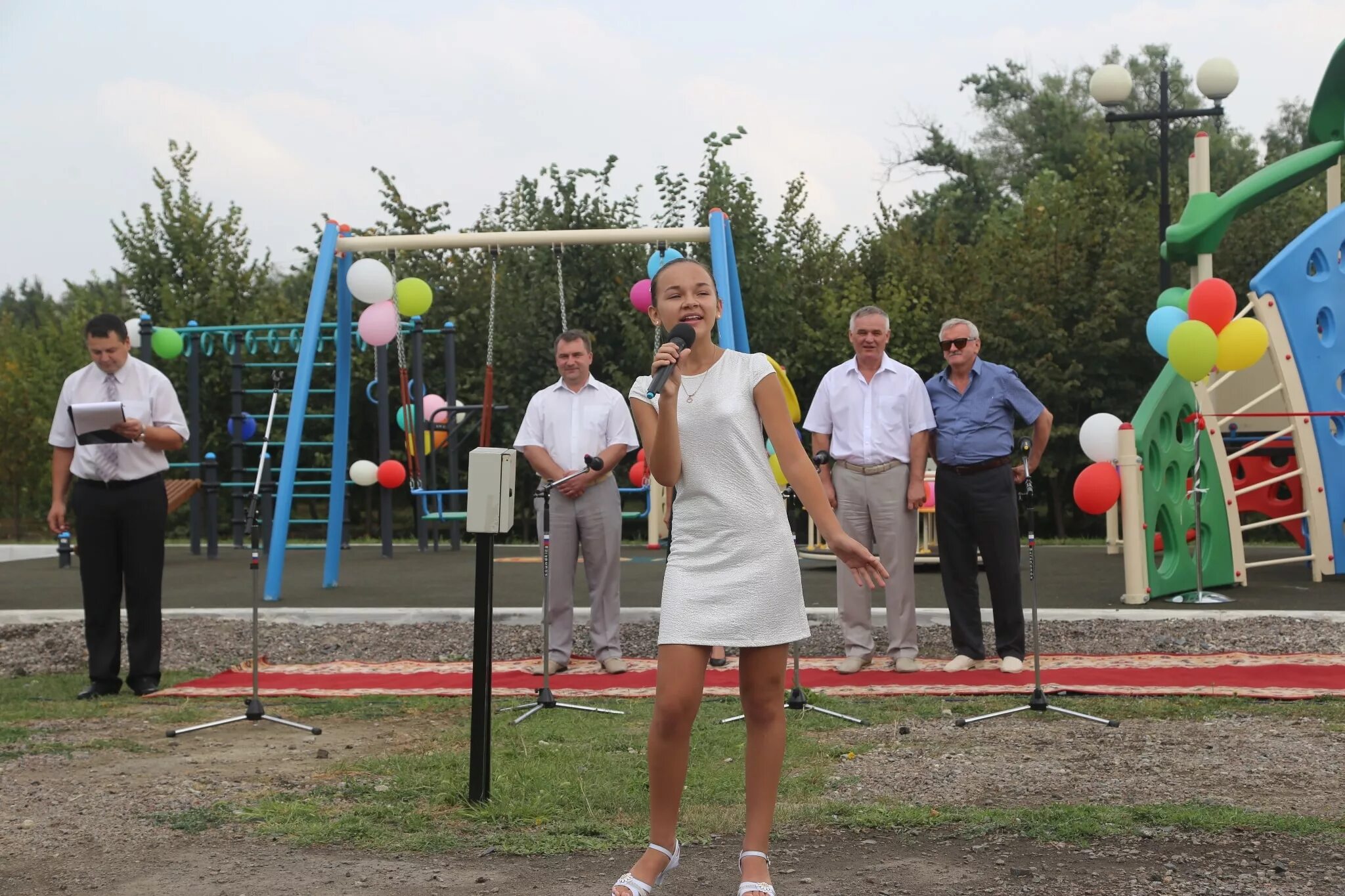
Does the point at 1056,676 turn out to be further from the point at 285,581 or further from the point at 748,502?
the point at 285,581

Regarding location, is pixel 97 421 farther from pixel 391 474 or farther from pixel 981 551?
pixel 391 474

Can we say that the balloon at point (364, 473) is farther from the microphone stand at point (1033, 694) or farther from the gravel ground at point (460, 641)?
the microphone stand at point (1033, 694)

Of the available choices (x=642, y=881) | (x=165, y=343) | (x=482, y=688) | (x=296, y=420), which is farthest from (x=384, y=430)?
(x=642, y=881)

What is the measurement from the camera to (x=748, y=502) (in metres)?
3.53

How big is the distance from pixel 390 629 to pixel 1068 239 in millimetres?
15980

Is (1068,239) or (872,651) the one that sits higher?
(1068,239)

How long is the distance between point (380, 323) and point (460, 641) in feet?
12.0

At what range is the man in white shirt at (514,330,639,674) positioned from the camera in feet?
24.5

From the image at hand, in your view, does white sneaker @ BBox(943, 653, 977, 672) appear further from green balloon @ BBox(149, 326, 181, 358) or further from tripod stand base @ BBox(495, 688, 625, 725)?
green balloon @ BBox(149, 326, 181, 358)

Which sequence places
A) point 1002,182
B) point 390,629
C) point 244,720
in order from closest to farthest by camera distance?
point 244,720
point 390,629
point 1002,182

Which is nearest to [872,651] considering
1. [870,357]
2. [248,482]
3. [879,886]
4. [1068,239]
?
[870,357]

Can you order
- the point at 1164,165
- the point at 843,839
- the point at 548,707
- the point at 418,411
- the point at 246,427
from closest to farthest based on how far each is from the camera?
the point at 843,839
the point at 548,707
the point at 1164,165
the point at 418,411
the point at 246,427

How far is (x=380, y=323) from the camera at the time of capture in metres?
11.2

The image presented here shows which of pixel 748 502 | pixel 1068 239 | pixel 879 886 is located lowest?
pixel 879 886
